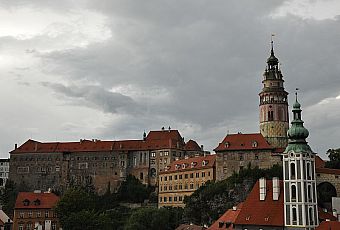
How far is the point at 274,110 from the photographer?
8131 cm

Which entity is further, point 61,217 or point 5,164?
point 5,164

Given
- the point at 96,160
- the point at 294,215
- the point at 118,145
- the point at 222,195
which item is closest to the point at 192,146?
the point at 118,145

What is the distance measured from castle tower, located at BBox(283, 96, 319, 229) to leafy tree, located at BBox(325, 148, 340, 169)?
2586 cm

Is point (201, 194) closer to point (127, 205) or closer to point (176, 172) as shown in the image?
point (176, 172)

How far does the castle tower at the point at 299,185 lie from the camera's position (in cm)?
4662

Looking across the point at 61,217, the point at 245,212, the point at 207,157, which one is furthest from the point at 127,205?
the point at 245,212

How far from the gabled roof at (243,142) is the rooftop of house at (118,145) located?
69.3 feet

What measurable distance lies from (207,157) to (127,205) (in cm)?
1968

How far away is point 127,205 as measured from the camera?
9500 cm

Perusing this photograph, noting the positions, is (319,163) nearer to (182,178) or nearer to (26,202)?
(182,178)

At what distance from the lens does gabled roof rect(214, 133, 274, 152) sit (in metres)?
77.7

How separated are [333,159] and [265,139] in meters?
10.5

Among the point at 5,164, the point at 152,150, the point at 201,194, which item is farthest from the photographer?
the point at 5,164

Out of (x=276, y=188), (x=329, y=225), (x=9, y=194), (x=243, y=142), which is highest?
(x=243, y=142)
